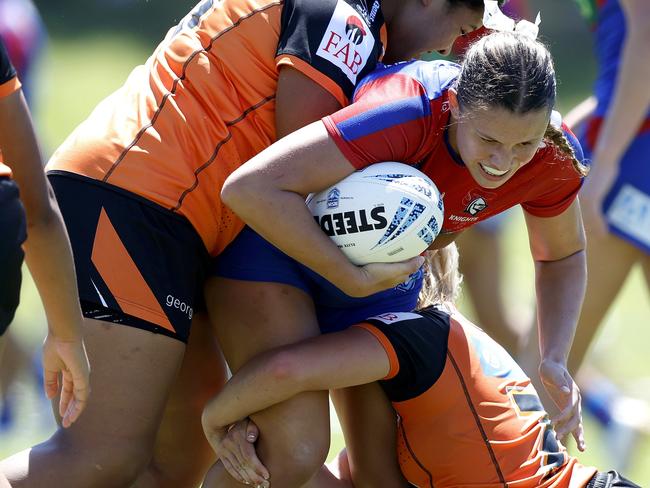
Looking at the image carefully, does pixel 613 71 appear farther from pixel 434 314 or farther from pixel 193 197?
pixel 193 197

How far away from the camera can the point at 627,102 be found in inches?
181

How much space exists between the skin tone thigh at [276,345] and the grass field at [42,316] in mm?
1807

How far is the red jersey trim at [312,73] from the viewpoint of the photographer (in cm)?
325

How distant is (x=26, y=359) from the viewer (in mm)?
5727

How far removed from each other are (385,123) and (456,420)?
0.91 meters

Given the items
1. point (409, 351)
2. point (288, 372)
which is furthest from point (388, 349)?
point (288, 372)

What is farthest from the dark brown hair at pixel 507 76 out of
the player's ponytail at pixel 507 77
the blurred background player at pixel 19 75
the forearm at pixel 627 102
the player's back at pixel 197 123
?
the blurred background player at pixel 19 75

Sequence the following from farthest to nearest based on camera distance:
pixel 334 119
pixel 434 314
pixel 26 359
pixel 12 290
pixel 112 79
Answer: pixel 112 79 < pixel 26 359 < pixel 434 314 < pixel 334 119 < pixel 12 290

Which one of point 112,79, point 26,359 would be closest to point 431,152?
point 26,359

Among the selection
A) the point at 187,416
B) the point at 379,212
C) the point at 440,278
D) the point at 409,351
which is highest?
the point at 379,212

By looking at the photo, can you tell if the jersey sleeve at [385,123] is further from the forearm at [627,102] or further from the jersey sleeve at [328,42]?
the forearm at [627,102]

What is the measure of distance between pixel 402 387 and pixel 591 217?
1561mm

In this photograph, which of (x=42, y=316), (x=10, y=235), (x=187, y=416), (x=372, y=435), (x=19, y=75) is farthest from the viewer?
(x=42, y=316)

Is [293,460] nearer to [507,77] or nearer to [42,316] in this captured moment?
[507,77]
